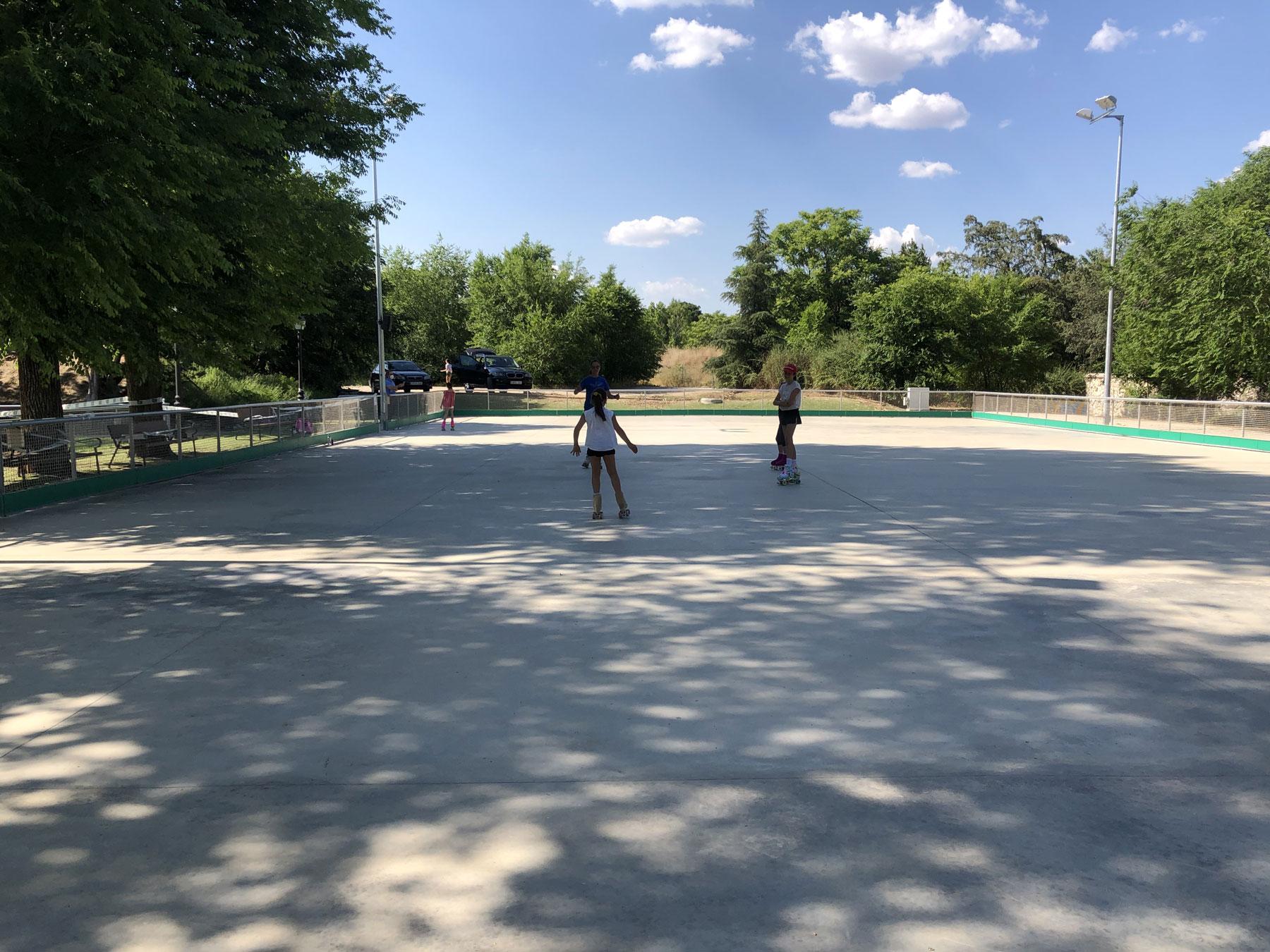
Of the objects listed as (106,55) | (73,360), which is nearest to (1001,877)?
(106,55)

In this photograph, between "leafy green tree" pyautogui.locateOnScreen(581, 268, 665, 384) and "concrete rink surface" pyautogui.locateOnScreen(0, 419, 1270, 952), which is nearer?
"concrete rink surface" pyautogui.locateOnScreen(0, 419, 1270, 952)

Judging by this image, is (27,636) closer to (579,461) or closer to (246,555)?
(246,555)

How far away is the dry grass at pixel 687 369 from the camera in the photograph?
213 feet

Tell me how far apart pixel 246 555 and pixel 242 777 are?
557 cm

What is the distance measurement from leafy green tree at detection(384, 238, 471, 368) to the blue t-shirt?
5180 cm

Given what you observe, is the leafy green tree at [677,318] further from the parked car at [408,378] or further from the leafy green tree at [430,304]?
the parked car at [408,378]

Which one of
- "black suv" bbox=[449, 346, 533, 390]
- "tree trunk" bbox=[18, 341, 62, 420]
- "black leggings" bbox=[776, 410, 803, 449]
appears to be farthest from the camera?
"black suv" bbox=[449, 346, 533, 390]

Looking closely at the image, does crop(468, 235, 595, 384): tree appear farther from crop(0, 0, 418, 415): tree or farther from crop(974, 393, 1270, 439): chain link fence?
crop(0, 0, 418, 415): tree

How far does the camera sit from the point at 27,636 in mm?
6215

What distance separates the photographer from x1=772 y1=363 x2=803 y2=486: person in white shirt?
48.2 ft

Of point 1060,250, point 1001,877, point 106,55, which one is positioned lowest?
point 1001,877

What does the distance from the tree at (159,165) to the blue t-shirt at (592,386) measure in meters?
4.95

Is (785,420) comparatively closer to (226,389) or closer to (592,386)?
(592,386)

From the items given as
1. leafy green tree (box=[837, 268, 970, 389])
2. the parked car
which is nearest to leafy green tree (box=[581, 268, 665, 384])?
the parked car
